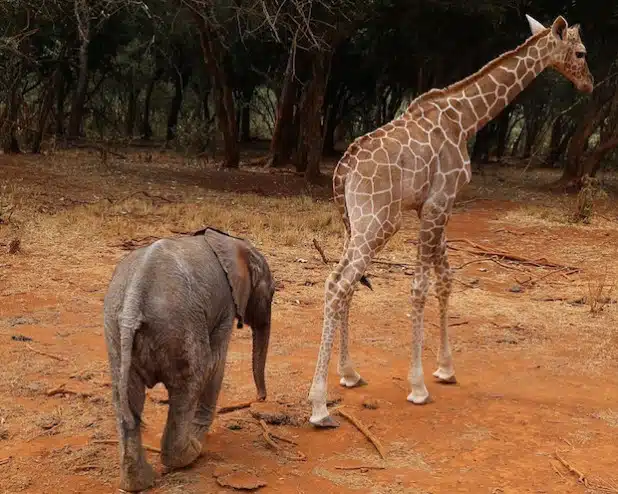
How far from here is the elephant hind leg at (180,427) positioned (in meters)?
3.40

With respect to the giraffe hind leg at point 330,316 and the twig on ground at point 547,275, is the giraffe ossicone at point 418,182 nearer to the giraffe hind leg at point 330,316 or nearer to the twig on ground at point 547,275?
the giraffe hind leg at point 330,316

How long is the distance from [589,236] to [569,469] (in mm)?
8090

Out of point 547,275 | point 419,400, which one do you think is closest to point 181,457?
point 419,400

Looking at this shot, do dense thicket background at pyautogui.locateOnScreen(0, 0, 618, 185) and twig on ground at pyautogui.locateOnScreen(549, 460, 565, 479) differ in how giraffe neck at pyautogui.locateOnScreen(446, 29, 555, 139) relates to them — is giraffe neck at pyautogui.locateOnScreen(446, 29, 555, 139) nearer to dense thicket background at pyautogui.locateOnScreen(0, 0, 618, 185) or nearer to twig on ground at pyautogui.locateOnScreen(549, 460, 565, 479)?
twig on ground at pyautogui.locateOnScreen(549, 460, 565, 479)

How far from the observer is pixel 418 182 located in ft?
15.7

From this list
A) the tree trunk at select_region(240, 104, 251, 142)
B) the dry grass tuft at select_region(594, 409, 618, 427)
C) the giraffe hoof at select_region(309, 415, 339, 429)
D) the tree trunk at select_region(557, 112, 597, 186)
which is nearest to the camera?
the giraffe hoof at select_region(309, 415, 339, 429)

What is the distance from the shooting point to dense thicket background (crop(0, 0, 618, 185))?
14.0m

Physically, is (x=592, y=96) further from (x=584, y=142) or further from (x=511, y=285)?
(x=511, y=285)

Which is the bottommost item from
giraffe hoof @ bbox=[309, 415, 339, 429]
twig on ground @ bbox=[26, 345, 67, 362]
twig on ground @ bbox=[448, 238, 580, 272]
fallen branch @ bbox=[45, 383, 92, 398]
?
fallen branch @ bbox=[45, 383, 92, 398]

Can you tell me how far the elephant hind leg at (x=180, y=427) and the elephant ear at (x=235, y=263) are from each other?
546 millimetres

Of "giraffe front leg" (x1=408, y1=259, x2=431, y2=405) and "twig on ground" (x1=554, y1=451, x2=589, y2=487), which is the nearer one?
"twig on ground" (x1=554, y1=451, x2=589, y2=487)

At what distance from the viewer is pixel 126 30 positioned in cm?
2233

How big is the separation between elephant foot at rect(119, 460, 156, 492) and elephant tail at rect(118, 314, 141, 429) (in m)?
0.28

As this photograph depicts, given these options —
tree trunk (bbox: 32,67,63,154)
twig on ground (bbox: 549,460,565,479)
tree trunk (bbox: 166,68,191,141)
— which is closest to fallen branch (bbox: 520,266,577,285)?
twig on ground (bbox: 549,460,565,479)
